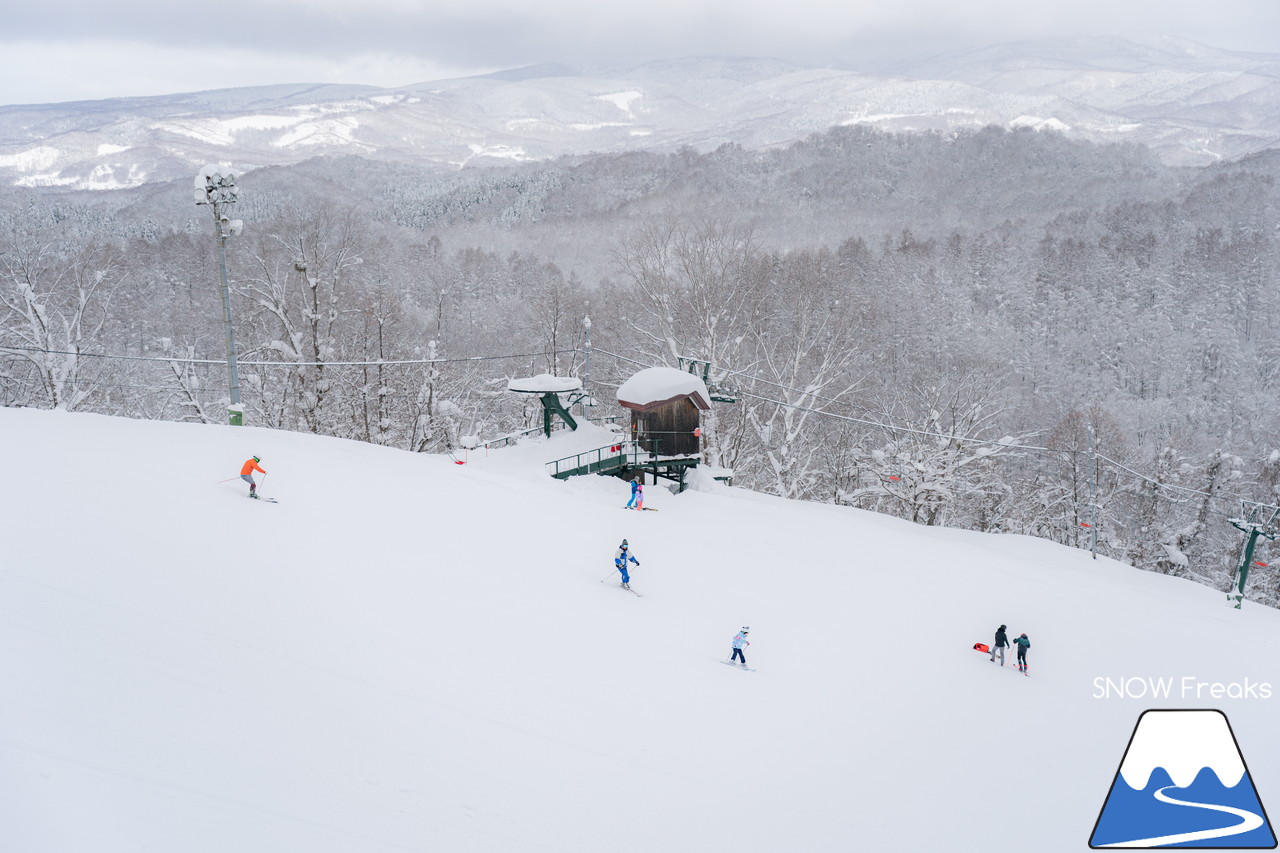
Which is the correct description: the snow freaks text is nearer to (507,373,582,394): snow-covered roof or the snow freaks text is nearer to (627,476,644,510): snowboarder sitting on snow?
(627,476,644,510): snowboarder sitting on snow

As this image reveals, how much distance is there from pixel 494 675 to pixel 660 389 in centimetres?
1661

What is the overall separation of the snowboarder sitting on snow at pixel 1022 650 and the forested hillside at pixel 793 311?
14.6 metres

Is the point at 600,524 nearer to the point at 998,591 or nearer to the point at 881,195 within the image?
the point at 998,591

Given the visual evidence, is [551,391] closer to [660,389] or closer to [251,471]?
[660,389]

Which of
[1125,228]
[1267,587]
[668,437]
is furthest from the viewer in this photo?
[1125,228]

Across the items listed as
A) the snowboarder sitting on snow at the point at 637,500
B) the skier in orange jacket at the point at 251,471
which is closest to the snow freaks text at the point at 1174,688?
the snowboarder sitting on snow at the point at 637,500

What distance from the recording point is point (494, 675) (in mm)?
11203

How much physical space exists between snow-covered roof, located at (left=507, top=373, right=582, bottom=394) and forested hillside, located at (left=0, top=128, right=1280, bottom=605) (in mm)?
4168

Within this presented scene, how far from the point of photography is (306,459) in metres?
19.5

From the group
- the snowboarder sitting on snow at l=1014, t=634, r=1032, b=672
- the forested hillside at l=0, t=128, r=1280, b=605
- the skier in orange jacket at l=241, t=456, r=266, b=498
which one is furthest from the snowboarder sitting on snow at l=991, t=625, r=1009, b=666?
the skier in orange jacket at l=241, t=456, r=266, b=498

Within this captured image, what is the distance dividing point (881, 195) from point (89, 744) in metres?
154

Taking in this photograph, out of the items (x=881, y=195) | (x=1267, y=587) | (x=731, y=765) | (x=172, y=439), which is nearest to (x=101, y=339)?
(x=172, y=439)

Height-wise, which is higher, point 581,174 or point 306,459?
point 581,174

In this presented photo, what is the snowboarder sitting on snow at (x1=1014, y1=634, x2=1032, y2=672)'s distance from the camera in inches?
601
